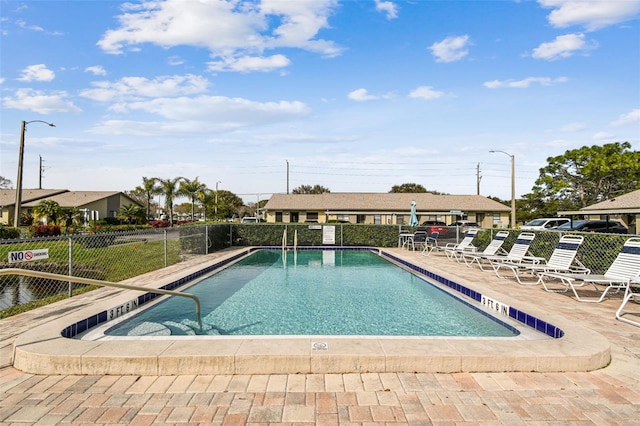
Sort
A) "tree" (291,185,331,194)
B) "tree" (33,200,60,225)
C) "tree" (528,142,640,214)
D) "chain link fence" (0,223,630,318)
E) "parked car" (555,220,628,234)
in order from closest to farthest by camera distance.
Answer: "chain link fence" (0,223,630,318)
"parked car" (555,220,628,234)
"tree" (33,200,60,225)
"tree" (528,142,640,214)
"tree" (291,185,331,194)

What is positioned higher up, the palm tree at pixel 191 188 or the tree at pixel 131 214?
the palm tree at pixel 191 188

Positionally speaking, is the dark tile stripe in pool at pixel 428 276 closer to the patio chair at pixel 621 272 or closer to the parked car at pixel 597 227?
the patio chair at pixel 621 272

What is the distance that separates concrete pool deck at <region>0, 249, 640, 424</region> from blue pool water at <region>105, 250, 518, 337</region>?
1830 millimetres

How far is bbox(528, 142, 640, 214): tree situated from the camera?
39562 millimetres

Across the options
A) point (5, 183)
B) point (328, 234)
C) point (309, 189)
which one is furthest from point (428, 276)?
point (5, 183)

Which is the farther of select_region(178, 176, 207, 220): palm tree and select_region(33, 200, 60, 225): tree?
select_region(178, 176, 207, 220): palm tree

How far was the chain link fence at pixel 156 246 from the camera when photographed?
25.6ft

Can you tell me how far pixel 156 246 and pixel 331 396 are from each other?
640 inches

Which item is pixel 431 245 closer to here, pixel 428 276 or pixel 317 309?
pixel 428 276

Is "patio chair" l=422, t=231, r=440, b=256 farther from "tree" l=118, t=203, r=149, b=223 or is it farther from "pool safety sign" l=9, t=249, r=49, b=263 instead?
"tree" l=118, t=203, r=149, b=223

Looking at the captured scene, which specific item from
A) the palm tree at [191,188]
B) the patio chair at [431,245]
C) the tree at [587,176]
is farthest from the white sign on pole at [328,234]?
the tree at [587,176]

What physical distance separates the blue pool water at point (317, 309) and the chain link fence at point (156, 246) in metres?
2.04

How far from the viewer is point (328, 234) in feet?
65.6

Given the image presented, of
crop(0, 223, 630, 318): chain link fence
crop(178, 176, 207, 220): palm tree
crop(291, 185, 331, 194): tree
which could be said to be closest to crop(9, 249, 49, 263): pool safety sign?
crop(0, 223, 630, 318): chain link fence
